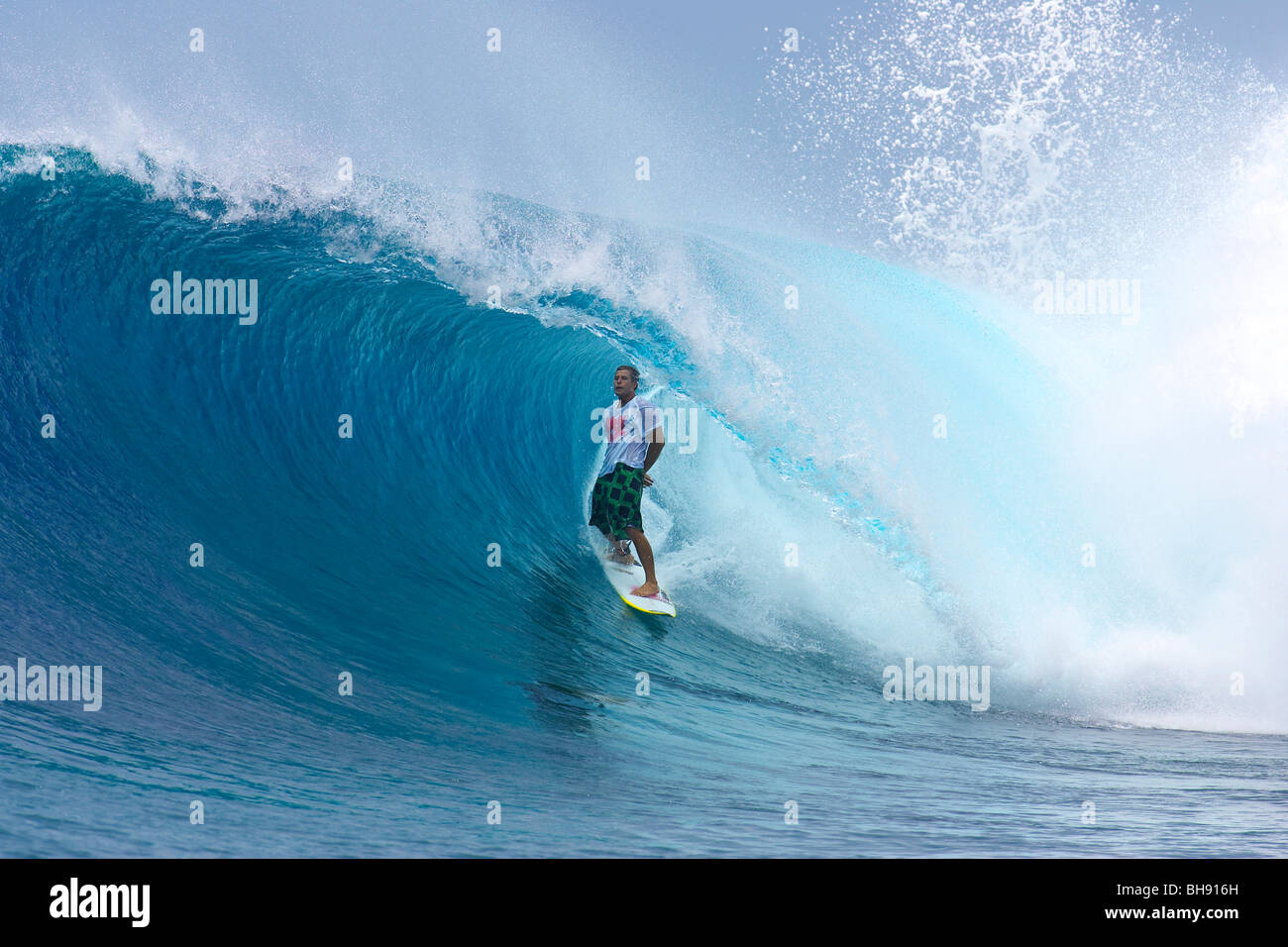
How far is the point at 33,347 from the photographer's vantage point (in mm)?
6738

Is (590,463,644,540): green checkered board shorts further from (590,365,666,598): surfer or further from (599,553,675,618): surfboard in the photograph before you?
(599,553,675,618): surfboard

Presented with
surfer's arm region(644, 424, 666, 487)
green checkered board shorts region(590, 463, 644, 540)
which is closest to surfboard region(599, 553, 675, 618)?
green checkered board shorts region(590, 463, 644, 540)

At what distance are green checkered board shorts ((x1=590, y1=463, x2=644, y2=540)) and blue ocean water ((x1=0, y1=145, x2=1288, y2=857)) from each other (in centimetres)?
58

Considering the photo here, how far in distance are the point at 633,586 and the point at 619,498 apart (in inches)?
28.3

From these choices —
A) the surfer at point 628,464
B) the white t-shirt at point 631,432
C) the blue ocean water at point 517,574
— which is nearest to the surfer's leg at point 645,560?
the surfer at point 628,464

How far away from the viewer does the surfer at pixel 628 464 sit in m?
6.14

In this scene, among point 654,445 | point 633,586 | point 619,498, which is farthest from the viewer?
point 633,586

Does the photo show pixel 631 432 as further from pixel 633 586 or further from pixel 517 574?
pixel 517 574

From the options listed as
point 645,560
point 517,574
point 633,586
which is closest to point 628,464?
point 645,560

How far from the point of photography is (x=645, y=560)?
6383 mm

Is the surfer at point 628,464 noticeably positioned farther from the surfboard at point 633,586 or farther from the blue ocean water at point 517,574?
the blue ocean water at point 517,574

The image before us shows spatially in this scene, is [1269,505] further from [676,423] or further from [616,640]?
[616,640]

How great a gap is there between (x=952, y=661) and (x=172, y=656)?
4.95m

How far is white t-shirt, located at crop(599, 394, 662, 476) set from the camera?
241 inches
